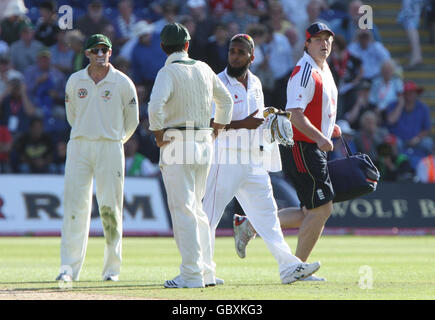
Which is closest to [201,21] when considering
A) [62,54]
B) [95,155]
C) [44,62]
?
[62,54]

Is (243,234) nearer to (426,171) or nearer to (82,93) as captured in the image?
(82,93)

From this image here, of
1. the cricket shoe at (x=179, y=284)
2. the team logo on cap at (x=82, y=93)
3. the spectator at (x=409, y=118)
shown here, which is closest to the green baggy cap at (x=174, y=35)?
the team logo on cap at (x=82, y=93)

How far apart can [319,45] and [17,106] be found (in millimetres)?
12213

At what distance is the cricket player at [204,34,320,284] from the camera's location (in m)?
9.91

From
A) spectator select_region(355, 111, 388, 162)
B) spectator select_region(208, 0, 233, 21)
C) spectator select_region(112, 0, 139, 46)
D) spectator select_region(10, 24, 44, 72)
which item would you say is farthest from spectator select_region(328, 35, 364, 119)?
spectator select_region(10, 24, 44, 72)

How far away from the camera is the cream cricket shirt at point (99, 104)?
10.3 metres

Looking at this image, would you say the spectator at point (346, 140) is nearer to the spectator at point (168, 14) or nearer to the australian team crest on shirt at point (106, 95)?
the spectator at point (168, 14)

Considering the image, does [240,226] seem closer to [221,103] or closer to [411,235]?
[221,103]

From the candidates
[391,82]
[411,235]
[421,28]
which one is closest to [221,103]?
[411,235]

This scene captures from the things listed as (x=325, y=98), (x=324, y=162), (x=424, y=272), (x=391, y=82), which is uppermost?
(x=391, y=82)

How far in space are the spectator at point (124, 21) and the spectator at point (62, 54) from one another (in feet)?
4.42
